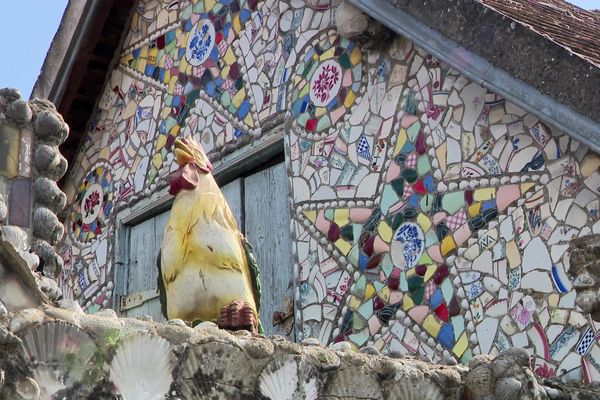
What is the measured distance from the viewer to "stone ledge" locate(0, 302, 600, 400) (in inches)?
277

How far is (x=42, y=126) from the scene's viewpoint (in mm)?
9781

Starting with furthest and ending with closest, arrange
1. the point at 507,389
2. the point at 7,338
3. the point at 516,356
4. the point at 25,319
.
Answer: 1. the point at 516,356
2. the point at 507,389
3. the point at 25,319
4. the point at 7,338

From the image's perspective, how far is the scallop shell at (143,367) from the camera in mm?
7254

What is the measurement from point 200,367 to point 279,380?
0.42 meters

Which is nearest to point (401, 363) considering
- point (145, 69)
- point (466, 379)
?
point (466, 379)

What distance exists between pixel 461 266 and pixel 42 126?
305cm

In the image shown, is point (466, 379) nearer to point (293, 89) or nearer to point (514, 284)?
point (514, 284)

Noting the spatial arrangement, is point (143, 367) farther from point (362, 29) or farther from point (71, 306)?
point (362, 29)

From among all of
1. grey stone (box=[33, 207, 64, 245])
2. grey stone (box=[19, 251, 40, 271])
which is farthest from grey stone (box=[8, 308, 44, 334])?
grey stone (box=[33, 207, 64, 245])

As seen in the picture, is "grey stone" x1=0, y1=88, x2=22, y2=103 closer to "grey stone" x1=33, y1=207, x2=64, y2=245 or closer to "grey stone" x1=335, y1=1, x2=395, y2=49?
"grey stone" x1=33, y1=207, x2=64, y2=245

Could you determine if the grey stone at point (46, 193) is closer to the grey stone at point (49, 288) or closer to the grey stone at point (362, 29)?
the grey stone at point (49, 288)

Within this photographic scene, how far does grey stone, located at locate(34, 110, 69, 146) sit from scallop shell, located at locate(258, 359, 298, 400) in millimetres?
2681

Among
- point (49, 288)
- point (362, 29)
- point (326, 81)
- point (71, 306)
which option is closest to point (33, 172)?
point (49, 288)

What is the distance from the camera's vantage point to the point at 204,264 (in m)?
9.70
